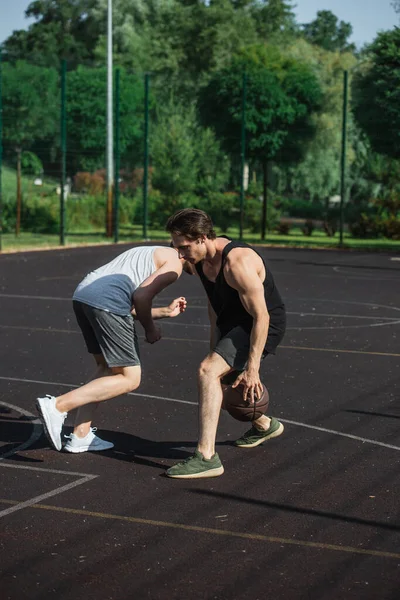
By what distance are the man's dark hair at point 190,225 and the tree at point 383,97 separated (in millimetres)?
24714

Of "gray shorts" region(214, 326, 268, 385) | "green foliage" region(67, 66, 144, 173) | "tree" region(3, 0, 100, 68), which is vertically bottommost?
"gray shorts" region(214, 326, 268, 385)

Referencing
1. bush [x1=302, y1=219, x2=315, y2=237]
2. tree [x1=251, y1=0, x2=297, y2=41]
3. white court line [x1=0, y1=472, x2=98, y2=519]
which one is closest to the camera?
white court line [x1=0, y1=472, x2=98, y2=519]

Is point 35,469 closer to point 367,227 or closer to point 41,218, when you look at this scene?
point 41,218

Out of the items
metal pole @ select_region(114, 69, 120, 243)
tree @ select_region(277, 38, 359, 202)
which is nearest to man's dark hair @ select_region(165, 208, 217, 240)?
metal pole @ select_region(114, 69, 120, 243)

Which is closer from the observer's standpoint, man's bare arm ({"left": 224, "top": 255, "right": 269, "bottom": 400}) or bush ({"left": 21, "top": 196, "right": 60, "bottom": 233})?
man's bare arm ({"left": 224, "top": 255, "right": 269, "bottom": 400})

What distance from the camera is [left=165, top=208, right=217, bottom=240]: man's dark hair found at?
6.47 m

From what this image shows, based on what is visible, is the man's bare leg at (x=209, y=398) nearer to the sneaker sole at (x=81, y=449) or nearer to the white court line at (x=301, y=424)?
the sneaker sole at (x=81, y=449)

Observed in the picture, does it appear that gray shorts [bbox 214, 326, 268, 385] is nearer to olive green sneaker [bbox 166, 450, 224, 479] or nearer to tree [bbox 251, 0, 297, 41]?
olive green sneaker [bbox 166, 450, 224, 479]

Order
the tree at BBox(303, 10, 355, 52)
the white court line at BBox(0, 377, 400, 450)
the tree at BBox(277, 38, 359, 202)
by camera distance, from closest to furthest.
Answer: the white court line at BBox(0, 377, 400, 450)
the tree at BBox(277, 38, 359, 202)
the tree at BBox(303, 10, 355, 52)

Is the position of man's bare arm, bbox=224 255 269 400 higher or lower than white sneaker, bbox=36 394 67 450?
higher

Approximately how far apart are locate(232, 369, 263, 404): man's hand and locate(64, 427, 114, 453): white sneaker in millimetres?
1178

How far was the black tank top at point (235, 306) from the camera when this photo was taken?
6.83m

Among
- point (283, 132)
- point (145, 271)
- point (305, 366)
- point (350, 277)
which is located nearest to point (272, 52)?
point (283, 132)

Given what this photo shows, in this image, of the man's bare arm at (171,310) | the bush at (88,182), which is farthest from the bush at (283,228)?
the man's bare arm at (171,310)
